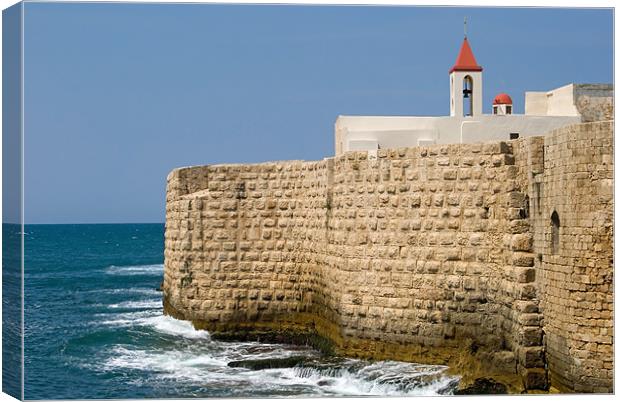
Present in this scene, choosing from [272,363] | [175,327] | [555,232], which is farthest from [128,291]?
[555,232]

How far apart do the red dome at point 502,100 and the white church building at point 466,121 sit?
5.40 ft

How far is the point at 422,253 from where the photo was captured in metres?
17.2

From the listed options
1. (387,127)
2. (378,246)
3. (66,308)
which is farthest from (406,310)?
(66,308)

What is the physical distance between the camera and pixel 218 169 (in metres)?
22.1

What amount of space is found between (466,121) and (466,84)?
87.5 inches

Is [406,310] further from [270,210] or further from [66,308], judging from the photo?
[66,308]

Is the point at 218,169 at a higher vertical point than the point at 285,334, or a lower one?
higher

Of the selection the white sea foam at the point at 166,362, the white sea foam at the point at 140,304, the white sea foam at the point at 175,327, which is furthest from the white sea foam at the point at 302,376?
the white sea foam at the point at 140,304

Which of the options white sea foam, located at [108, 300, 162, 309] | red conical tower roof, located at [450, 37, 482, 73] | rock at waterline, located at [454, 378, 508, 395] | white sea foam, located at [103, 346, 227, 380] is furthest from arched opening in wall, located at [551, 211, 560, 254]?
white sea foam, located at [108, 300, 162, 309]

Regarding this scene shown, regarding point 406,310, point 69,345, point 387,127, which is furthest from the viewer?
point 387,127

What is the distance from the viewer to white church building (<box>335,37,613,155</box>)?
2428 centimetres

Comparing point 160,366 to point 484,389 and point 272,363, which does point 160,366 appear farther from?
point 484,389

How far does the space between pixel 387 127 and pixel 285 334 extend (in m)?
6.28

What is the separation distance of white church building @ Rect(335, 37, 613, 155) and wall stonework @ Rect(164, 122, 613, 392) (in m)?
3.52
